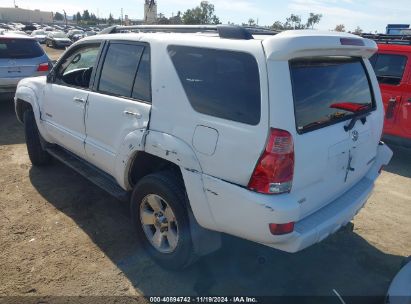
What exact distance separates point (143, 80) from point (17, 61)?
596cm

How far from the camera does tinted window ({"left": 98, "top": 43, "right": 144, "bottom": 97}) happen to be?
3256mm

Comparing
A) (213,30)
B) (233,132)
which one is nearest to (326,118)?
(233,132)

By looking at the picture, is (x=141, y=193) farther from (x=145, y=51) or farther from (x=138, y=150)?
(x=145, y=51)

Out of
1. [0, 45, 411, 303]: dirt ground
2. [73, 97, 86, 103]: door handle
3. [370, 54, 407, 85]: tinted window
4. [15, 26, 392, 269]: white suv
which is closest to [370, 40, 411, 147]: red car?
[370, 54, 407, 85]: tinted window

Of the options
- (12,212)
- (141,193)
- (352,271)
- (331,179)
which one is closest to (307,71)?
(331,179)

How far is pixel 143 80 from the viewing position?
3115 millimetres

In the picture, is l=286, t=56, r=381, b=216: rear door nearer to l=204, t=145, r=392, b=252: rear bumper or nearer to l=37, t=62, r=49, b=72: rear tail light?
l=204, t=145, r=392, b=252: rear bumper

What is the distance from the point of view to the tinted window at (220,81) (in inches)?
93.3

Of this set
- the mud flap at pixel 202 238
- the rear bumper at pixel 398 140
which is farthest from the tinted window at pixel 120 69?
the rear bumper at pixel 398 140

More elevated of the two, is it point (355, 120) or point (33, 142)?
point (355, 120)

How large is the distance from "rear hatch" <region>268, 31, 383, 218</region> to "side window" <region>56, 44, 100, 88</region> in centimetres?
232

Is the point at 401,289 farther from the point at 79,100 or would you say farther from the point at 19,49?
the point at 19,49

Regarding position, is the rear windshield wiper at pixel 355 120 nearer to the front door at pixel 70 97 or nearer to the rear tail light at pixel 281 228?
the rear tail light at pixel 281 228

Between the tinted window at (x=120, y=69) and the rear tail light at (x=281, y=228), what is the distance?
1.75 m
